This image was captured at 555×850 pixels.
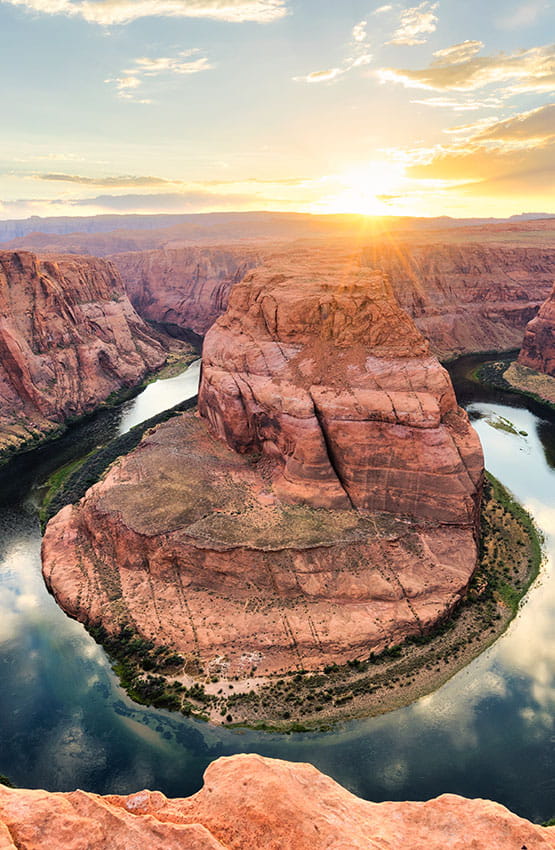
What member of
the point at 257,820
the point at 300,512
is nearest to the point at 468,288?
the point at 300,512

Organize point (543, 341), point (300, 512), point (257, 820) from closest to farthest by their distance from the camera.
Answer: point (257, 820) < point (300, 512) < point (543, 341)

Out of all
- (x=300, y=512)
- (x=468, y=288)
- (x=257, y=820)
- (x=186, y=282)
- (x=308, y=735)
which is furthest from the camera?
(x=186, y=282)

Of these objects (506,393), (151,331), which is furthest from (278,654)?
(151,331)

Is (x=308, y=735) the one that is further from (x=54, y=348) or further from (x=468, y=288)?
(x=468, y=288)

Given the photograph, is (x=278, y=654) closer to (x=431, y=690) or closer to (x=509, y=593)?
(x=431, y=690)

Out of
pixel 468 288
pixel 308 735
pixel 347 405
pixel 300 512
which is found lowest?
pixel 308 735

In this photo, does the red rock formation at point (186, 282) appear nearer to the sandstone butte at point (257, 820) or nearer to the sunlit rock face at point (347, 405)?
the sunlit rock face at point (347, 405)
